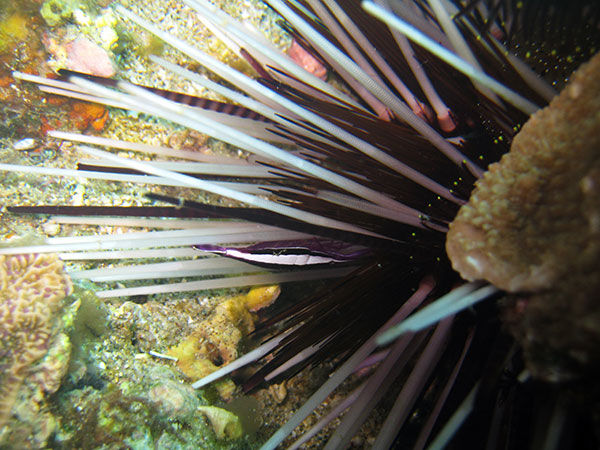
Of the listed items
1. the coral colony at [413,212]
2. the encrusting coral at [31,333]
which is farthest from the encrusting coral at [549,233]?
the encrusting coral at [31,333]

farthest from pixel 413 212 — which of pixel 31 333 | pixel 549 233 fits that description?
pixel 31 333

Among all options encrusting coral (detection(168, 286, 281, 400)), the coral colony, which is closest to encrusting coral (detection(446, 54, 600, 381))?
the coral colony

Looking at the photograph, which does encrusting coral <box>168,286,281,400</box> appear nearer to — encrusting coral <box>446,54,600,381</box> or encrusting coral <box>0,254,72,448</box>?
encrusting coral <box>0,254,72,448</box>

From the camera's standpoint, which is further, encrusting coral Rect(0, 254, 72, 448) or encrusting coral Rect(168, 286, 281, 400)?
encrusting coral Rect(168, 286, 281, 400)

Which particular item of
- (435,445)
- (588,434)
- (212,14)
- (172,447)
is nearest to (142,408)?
(172,447)

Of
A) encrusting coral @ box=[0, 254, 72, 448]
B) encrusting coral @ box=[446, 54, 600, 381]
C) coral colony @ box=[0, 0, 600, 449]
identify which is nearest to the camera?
encrusting coral @ box=[446, 54, 600, 381]

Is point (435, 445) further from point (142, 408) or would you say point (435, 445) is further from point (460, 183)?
point (142, 408)
